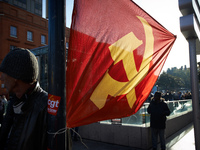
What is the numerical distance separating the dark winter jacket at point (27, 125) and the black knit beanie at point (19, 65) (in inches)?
7.0

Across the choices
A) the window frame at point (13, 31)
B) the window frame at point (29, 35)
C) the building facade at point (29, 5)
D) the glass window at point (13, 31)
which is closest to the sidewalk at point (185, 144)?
the window frame at point (13, 31)

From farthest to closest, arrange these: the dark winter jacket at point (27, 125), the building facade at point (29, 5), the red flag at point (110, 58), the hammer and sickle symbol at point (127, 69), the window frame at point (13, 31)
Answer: the building facade at point (29, 5)
the window frame at point (13, 31)
the hammer and sickle symbol at point (127, 69)
the red flag at point (110, 58)
the dark winter jacket at point (27, 125)

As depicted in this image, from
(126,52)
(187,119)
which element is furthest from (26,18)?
(126,52)

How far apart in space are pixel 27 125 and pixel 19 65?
52 centimetres

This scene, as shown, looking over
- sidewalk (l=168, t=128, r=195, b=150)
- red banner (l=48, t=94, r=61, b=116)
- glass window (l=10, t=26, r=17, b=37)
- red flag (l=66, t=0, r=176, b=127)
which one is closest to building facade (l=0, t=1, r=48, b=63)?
glass window (l=10, t=26, r=17, b=37)

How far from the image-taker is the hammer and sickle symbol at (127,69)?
248 centimetres

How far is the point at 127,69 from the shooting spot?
2.95m

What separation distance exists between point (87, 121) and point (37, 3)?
41.7m

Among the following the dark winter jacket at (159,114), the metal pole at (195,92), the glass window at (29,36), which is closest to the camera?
the metal pole at (195,92)

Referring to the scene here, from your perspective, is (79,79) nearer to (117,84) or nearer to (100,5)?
(117,84)

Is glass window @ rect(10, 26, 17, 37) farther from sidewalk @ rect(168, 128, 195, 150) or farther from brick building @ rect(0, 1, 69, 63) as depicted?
sidewalk @ rect(168, 128, 195, 150)

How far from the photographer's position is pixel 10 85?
1.69 meters

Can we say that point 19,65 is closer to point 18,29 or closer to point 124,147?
point 124,147

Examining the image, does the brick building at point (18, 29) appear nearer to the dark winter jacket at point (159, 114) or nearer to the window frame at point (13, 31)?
the window frame at point (13, 31)
